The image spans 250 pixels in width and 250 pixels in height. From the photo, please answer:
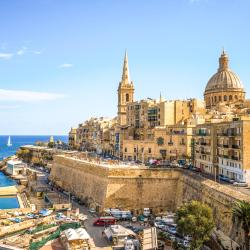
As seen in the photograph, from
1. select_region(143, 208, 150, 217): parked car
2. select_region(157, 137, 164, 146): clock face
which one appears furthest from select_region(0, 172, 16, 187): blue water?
select_region(143, 208, 150, 217): parked car

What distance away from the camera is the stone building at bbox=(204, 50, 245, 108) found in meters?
61.3

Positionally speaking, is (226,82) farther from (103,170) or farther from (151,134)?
Answer: (103,170)

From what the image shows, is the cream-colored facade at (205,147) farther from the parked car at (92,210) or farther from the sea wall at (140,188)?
the parked car at (92,210)

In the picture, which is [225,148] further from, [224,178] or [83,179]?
[83,179]

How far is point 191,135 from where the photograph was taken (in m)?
45.2

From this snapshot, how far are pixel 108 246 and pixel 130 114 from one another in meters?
34.8

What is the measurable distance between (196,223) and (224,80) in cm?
4207

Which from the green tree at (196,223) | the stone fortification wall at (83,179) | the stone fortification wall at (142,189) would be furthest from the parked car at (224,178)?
the stone fortification wall at (83,179)

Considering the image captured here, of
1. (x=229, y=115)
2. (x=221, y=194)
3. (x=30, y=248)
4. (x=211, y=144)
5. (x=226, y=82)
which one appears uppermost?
(x=226, y=82)

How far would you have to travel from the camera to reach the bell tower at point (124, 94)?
65.2m

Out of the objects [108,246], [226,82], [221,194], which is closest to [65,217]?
[108,246]

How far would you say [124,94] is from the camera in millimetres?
65375

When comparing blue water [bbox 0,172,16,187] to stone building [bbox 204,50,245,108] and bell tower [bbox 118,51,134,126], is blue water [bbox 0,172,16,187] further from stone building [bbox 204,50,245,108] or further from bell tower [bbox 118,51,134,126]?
stone building [bbox 204,50,245,108]

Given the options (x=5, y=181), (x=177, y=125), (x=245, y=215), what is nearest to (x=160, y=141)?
(x=177, y=125)
